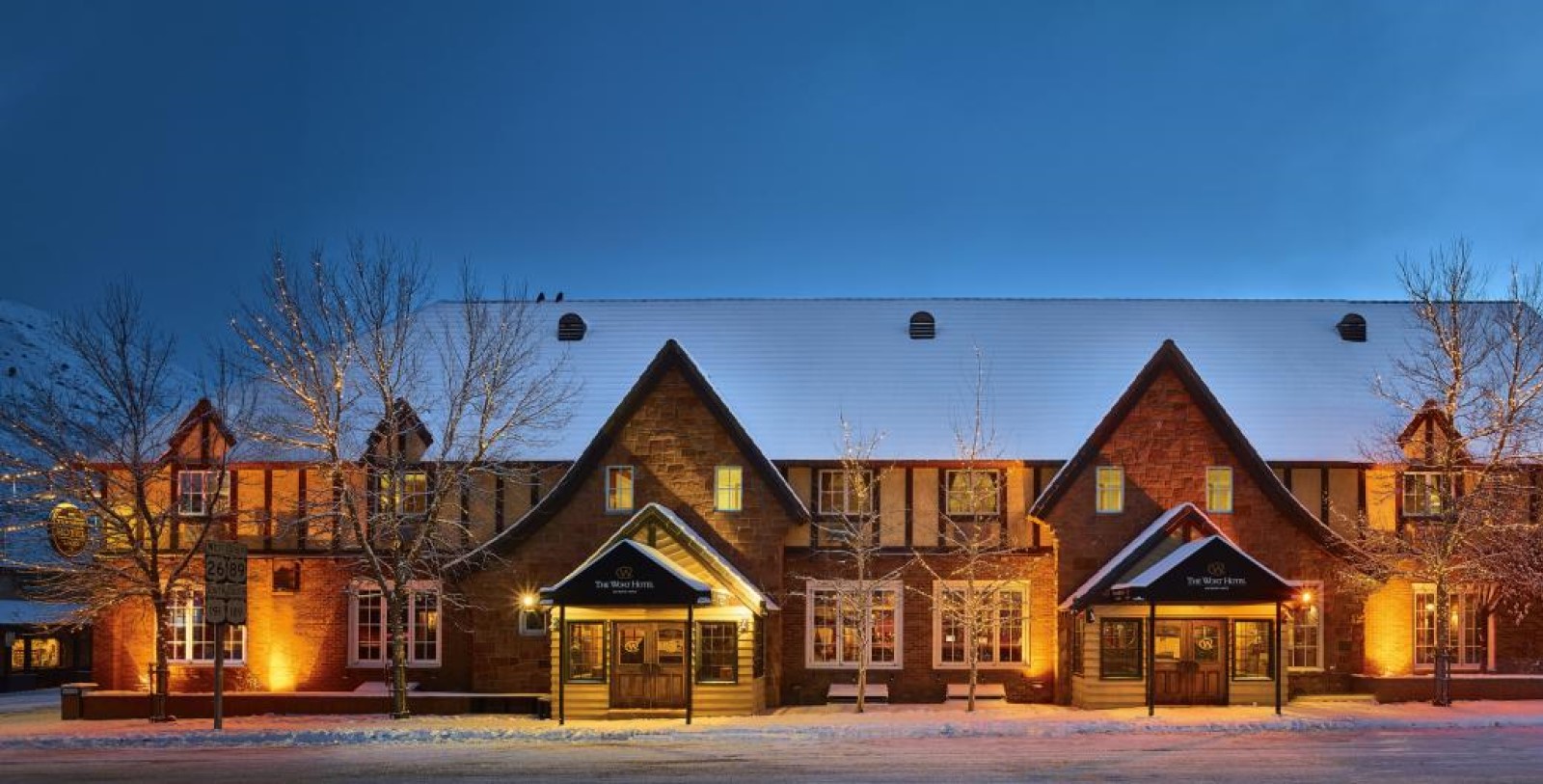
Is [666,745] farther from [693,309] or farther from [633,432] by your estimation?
[693,309]

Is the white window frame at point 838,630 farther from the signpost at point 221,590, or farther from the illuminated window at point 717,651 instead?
the signpost at point 221,590

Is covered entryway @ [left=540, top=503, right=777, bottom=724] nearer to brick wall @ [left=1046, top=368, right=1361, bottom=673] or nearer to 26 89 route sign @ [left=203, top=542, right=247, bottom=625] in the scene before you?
26 89 route sign @ [left=203, top=542, right=247, bottom=625]

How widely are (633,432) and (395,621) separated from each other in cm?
699

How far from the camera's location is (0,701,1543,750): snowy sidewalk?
24453 millimetres

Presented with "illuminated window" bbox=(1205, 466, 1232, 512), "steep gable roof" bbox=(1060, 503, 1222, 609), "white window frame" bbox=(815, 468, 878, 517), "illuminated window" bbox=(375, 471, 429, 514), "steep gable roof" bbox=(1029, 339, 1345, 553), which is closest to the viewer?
"illuminated window" bbox=(375, 471, 429, 514)

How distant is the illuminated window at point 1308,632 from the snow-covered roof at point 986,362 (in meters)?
3.48

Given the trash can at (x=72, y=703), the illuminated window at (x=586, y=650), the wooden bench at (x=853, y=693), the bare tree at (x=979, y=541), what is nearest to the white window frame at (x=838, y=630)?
the wooden bench at (x=853, y=693)

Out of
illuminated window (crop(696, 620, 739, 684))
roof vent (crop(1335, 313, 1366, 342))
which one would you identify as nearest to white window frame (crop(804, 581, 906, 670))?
illuminated window (crop(696, 620, 739, 684))

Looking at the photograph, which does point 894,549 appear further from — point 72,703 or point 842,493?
point 72,703

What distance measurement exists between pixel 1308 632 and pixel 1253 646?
242 centimetres

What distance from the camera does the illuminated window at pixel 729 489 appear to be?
30.2m

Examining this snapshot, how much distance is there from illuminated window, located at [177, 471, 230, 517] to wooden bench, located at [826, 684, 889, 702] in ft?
49.6

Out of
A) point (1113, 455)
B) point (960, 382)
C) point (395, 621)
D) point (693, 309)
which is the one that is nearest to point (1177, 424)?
point (1113, 455)

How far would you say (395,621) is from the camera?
2661 cm
